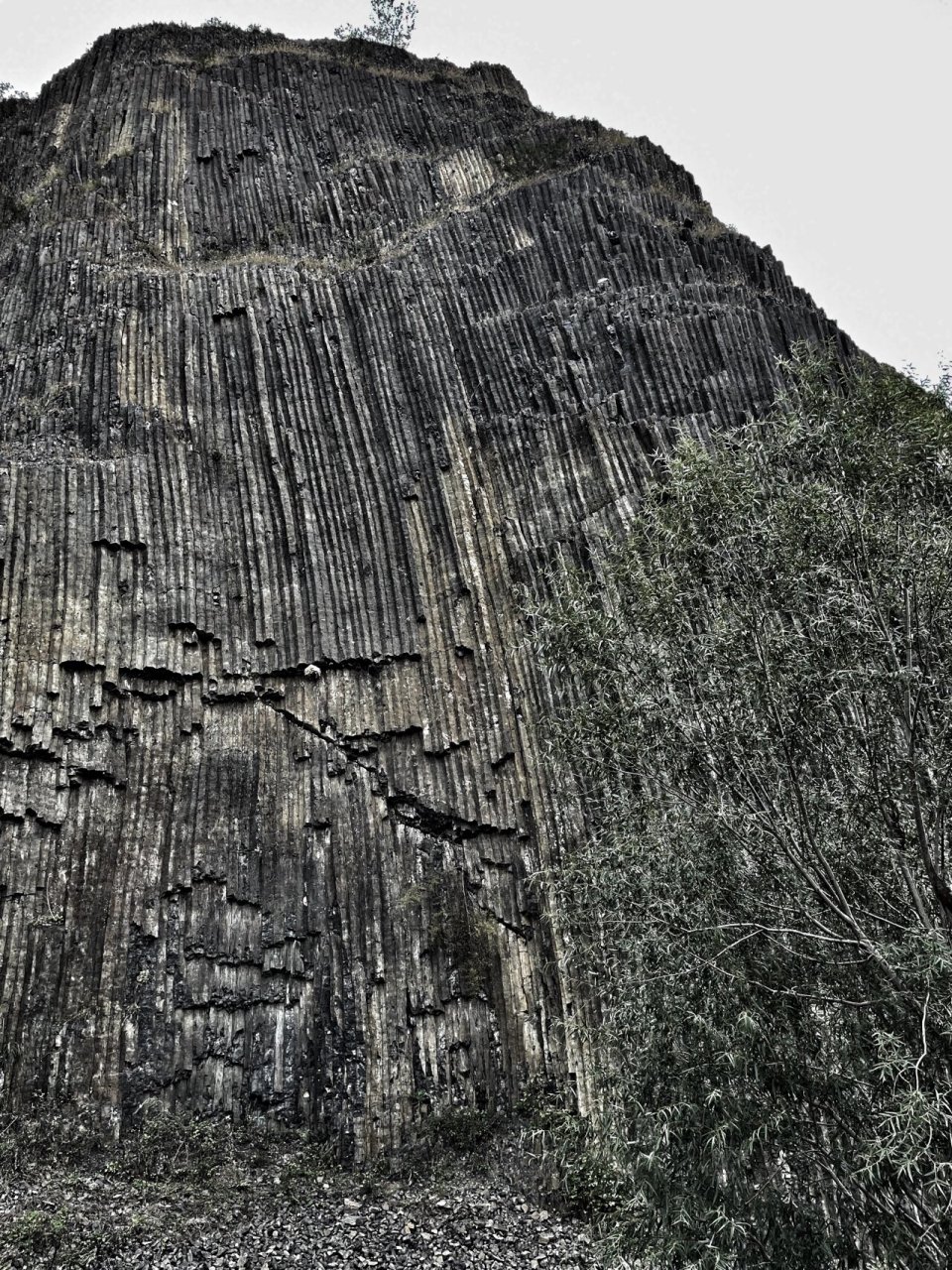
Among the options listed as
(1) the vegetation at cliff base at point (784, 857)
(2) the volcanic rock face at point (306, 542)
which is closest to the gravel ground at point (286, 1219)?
(2) the volcanic rock face at point (306, 542)

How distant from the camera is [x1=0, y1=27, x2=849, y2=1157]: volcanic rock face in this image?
11.6 meters

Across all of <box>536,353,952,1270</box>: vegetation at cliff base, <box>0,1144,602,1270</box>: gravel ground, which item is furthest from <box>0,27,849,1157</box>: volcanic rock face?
<box>536,353,952,1270</box>: vegetation at cliff base

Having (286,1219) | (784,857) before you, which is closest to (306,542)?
(286,1219)

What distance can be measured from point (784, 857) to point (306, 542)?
26.3ft

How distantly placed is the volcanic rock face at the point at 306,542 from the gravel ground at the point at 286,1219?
0.64 meters

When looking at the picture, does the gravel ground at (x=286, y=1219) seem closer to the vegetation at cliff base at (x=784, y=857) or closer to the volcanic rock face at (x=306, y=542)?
the volcanic rock face at (x=306, y=542)

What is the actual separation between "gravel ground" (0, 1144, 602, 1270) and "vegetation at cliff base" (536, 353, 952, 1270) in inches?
40.2

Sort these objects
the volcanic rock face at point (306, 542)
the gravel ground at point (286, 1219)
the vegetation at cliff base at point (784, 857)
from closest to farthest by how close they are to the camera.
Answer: the vegetation at cliff base at point (784, 857) < the gravel ground at point (286, 1219) < the volcanic rock face at point (306, 542)

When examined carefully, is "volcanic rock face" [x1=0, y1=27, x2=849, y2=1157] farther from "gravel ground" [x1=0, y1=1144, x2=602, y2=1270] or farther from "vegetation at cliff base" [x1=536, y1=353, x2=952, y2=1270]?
"vegetation at cliff base" [x1=536, y1=353, x2=952, y2=1270]

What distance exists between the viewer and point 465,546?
14.6 meters

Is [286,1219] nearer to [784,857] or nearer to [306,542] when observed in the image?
[784,857]

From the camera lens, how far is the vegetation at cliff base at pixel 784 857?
7156 mm

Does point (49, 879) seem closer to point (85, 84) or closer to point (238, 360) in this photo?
point (238, 360)

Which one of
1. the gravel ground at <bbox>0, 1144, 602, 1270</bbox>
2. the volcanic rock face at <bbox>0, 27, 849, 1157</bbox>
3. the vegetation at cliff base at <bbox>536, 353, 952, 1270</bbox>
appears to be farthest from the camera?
the volcanic rock face at <bbox>0, 27, 849, 1157</bbox>
